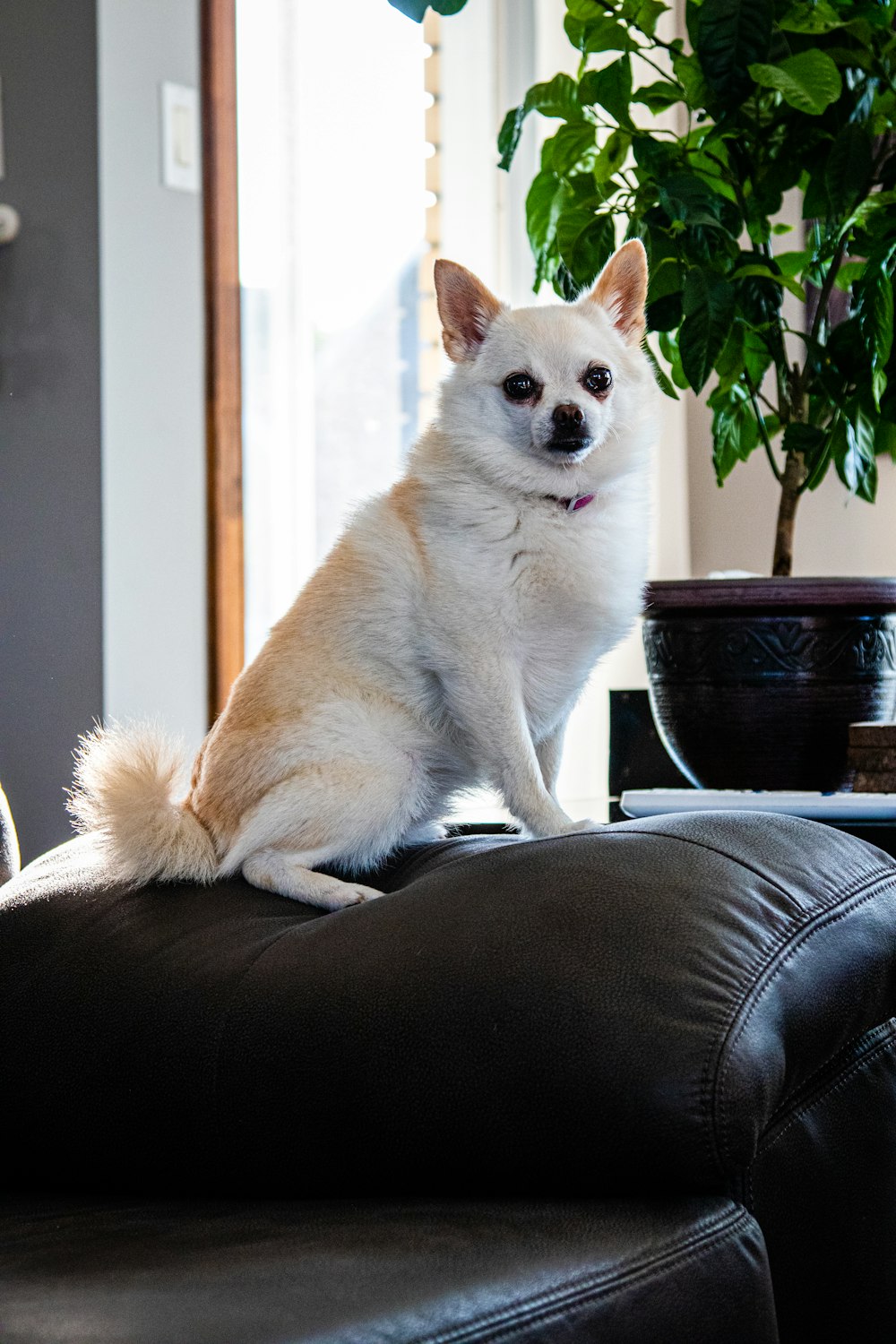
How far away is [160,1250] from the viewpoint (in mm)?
658

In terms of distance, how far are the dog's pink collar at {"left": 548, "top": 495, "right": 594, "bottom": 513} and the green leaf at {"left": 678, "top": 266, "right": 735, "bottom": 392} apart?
25 cm

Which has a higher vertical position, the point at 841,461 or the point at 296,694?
the point at 841,461

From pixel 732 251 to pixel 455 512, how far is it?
0.59 metres

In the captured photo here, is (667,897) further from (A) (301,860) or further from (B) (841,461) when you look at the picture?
(B) (841,461)

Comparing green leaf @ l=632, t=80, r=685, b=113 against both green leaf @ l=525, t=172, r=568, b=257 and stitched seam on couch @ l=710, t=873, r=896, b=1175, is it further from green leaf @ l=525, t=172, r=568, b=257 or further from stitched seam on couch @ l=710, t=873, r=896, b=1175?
stitched seam on couch @ l=710, t=873, r=896, b=1175

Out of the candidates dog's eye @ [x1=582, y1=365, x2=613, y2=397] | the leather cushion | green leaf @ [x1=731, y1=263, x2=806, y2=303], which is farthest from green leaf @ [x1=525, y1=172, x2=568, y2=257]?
the leather cushion

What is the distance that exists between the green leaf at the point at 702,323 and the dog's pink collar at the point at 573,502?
25 cm

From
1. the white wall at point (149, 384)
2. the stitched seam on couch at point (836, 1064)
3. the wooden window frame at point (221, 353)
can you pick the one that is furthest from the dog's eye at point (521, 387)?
the wooden window frame at point (221, 353)

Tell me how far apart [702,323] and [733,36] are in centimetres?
28

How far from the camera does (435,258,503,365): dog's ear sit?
119cm

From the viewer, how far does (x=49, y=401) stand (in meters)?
2.09

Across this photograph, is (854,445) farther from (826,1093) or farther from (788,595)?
(826,1093)

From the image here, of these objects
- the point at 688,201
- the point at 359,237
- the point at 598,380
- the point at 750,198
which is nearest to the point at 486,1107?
the point at 598,380

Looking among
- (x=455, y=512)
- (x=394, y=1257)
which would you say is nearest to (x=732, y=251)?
(x=455, y=512)
